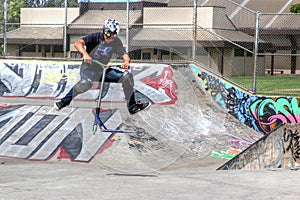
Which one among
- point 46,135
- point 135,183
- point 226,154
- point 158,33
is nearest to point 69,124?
point 46,135

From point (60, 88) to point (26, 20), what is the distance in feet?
27.3

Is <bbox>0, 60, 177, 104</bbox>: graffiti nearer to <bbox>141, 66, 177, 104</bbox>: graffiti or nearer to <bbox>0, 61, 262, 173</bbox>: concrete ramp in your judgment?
<bbox>0, 61, 262, 173</bbox>: concrete ramp

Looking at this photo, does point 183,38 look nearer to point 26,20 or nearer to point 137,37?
point 137,37

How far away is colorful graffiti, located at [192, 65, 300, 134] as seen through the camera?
18.3 meters

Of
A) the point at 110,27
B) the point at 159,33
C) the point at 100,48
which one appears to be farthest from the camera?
the point at 159,33

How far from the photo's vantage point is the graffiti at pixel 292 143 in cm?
1600

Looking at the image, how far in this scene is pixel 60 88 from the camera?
71.0ft

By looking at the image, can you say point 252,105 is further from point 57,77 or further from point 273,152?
point 57,77

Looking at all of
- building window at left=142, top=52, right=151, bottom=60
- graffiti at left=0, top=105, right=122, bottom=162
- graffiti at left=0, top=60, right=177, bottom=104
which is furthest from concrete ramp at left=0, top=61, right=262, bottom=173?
building window at left=142, top=52, right=151, bottom=60

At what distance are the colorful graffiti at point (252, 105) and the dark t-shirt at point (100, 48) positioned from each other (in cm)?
623

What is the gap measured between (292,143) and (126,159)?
494 cm

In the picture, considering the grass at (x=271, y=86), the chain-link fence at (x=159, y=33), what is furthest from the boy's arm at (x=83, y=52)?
the grass at (x=271, y=86)

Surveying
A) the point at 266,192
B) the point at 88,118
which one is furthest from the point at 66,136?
the point at 266,192

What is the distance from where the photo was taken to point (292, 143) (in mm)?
16094
